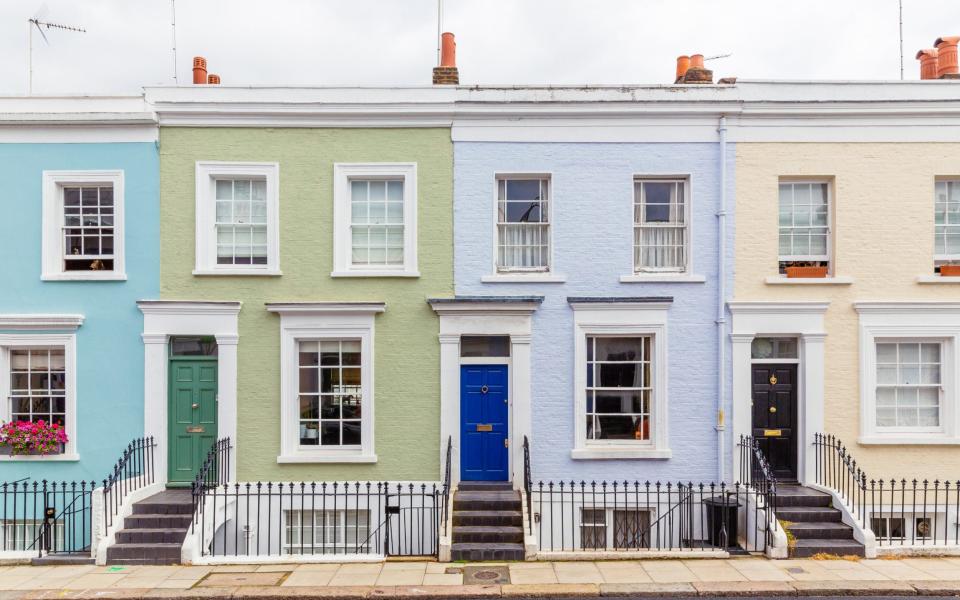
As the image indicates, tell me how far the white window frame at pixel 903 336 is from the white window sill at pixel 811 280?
0.48 meters

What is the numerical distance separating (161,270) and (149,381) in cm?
199

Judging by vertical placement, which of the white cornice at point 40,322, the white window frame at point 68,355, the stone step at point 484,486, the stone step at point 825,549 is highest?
the white cornice at point 40,322

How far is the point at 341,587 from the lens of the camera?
8.52 m

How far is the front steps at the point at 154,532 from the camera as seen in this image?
9.59m

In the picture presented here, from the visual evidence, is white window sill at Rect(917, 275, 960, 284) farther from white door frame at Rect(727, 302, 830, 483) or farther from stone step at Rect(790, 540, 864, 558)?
stone step at Rect(790, 540, 864, 558)

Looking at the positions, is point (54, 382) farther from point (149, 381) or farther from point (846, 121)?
point (846, 121)

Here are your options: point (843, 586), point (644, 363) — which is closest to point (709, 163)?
point (644, 363)

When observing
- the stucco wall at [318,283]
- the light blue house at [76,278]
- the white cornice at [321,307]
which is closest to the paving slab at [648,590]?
the stucco wall at [318,283]

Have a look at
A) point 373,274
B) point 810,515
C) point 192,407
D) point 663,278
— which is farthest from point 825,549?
point 192,407

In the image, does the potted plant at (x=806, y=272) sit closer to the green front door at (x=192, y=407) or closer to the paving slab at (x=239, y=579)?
the paving slab at (x=239, y=579)

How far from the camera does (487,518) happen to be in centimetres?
1034

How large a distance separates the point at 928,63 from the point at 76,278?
1663 centimetres

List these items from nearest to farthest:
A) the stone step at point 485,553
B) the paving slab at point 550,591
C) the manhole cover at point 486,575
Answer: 1. the paving slab at point 550,591
2. the manhole cover at point 486,575
3. the stone step at point 485,553

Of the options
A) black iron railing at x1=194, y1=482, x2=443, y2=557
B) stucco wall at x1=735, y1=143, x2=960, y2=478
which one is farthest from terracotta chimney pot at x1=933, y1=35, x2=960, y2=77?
black iron railing at x1=194, y1=482, x2=443, y2=557
